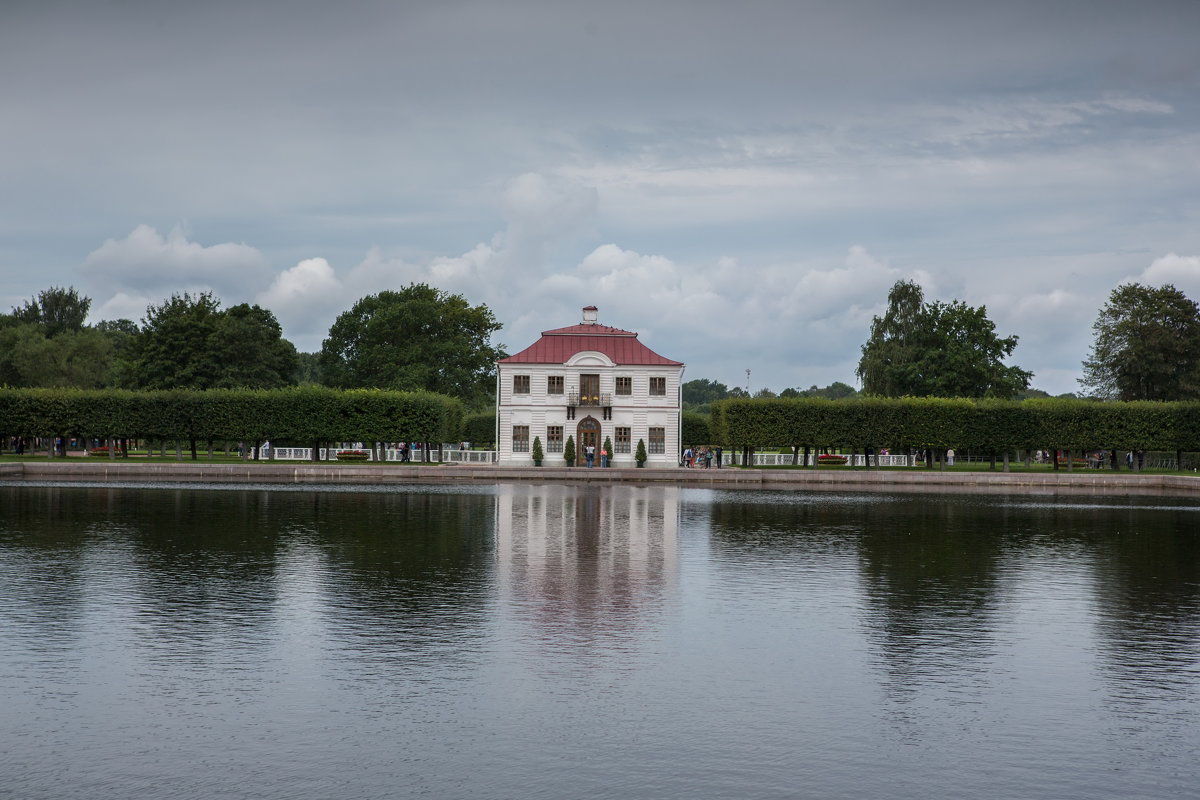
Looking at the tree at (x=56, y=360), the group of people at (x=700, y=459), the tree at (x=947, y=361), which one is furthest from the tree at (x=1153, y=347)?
the tree at (x=56, y=360)

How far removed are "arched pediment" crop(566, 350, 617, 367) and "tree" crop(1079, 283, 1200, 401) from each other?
1628 inches

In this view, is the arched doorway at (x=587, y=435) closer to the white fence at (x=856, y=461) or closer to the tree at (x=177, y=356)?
the white fence at (x=856, y=461)

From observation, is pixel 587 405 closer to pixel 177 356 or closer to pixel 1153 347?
pixel 177 356

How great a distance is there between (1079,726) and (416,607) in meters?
8.95

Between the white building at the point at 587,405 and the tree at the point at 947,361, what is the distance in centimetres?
2220

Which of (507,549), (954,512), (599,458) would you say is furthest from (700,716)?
(599,458)

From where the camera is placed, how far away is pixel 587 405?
204ft

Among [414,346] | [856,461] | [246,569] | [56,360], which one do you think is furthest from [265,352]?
[246,569]

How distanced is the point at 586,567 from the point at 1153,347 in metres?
70.4

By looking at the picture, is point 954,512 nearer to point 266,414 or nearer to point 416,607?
point 416,607

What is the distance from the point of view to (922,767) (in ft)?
30.1

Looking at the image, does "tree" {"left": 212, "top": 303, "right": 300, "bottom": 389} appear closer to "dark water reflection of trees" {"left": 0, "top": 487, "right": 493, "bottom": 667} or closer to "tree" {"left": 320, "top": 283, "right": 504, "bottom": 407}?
"tree" {"left": 320, "top": 283, "right": 504, "bottom": 407}

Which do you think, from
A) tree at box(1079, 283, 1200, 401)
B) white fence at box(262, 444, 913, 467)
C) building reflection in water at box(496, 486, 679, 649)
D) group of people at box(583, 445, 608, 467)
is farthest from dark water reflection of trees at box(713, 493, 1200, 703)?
tree at box(1079, 283, 1200, 401)

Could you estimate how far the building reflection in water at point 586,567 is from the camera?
1467cm
